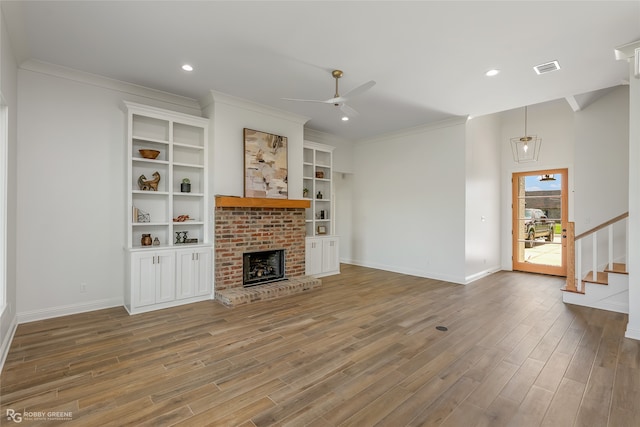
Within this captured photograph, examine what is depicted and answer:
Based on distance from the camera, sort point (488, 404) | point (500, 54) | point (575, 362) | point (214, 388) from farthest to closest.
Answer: point (500, 54) → point (575, 362) → point (214, 388) → point (488, 404)

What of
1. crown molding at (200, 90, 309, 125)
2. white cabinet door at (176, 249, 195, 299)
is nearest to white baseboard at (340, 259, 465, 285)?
crown molding at (200, 90, 309, 125)

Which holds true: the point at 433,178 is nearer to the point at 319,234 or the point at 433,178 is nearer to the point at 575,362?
the point at 319,234

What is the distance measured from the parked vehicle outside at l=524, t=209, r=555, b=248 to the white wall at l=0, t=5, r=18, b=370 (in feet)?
28.5

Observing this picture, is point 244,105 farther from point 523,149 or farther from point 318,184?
point 523,149

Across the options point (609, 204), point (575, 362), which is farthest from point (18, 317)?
point (609, 204)

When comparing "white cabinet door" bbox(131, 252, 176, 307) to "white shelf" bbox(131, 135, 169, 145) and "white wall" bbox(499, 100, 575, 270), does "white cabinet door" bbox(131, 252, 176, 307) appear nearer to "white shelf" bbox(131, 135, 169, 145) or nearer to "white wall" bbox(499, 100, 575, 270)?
"white shelf" bbox(131, 135, 169, 145)

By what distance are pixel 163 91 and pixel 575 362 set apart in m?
5.96

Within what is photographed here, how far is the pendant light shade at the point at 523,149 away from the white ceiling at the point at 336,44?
6.90 ft

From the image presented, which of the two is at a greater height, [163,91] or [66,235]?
[163,91]

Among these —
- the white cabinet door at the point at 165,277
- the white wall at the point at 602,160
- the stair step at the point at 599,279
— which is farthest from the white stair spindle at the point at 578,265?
the white cabinet door at the point at 165,277

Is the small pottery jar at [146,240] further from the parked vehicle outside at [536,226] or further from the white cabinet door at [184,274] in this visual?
the parked vehicle outside at [536,226]

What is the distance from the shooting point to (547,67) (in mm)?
3629

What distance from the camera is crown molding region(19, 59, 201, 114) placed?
3.66 meters

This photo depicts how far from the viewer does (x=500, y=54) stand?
336 cm
